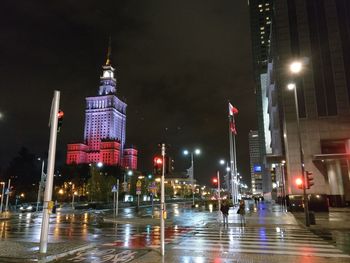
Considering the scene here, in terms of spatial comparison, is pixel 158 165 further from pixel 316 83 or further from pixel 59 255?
pixel 316 83

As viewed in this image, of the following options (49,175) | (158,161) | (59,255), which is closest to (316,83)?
(158,161)

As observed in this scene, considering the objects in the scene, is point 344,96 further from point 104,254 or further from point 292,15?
point 104,254

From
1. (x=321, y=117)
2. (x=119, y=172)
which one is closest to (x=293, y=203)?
(x=321, y=117)

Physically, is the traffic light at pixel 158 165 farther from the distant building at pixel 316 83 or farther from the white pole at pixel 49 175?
the distant building at pixel 316 83

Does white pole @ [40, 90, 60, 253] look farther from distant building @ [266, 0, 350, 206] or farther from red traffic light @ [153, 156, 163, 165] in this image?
distant building @ [266, 0, 350, 206]

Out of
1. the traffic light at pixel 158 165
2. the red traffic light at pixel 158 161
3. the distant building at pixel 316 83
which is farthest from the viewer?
the distant building at pixel 316 83

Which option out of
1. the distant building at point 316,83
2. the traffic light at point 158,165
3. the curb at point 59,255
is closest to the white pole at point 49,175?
the curb at point 59,255

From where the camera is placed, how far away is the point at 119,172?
124 m

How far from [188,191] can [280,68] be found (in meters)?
139

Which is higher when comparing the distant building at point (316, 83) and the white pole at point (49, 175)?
the distant building at point (316, 83)

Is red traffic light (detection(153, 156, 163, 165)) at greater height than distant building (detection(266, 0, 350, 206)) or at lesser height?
lesser

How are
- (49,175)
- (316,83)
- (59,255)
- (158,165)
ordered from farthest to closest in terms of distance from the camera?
(316,83)
(49,175)
(158,165)
(59,255)

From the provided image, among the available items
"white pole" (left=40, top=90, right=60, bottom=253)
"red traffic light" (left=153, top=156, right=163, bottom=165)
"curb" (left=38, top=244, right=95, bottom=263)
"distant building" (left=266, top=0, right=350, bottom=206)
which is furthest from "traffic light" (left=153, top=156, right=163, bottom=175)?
"distant building" (left=266, top=0, right=350, bottom=206)

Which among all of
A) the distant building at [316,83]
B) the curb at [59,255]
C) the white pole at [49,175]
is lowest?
the curb at [59,255]
